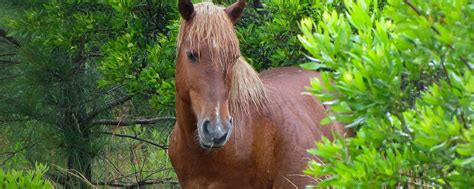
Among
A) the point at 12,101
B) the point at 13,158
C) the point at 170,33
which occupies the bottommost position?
the point at 13,158

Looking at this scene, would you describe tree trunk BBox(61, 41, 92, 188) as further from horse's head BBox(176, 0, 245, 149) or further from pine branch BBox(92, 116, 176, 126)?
horse's head BBox(176, 0, 245, 149)

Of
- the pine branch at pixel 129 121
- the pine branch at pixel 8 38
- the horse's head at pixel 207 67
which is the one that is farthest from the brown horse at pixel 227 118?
the pine branch at pixel 8 38

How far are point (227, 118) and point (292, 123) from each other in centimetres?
94

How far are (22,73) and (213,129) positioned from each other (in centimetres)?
345

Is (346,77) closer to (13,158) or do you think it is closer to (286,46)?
(286,46)

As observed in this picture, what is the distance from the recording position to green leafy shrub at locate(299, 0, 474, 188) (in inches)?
120

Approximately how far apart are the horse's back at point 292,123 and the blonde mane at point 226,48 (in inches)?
6.5

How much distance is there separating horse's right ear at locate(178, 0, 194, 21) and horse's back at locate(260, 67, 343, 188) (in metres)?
0.77

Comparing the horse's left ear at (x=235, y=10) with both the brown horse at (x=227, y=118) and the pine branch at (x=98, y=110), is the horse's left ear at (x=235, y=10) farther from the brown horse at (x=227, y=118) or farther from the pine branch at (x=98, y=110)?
the pine branch at (x=98, y=110)

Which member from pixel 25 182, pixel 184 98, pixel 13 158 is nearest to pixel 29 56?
pixel 13 158

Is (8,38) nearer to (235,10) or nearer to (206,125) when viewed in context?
(235,10)

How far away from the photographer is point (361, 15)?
3.57 m

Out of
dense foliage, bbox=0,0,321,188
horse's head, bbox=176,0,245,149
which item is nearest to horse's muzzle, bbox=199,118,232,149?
horse's head, bbox=176,0,245,149

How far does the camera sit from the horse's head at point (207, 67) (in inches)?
204
